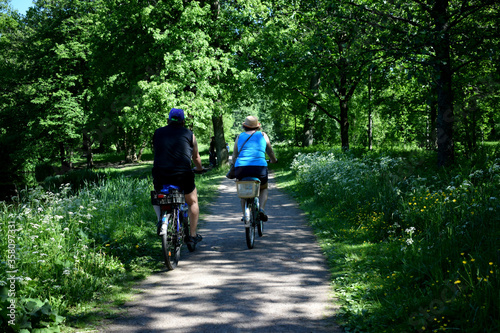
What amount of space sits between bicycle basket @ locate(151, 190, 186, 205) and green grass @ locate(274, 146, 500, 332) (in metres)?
2.32

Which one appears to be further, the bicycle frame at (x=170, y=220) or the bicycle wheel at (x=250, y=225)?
the bicycle wheel at (x=250, y=225)

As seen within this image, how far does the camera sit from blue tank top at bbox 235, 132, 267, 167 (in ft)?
21.4

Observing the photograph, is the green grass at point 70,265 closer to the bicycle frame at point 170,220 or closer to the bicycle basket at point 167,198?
the bicycle frame at point 170,220

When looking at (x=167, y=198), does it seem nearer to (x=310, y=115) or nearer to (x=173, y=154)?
(x=173, y=154)

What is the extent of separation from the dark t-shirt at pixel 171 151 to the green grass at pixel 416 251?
8.43ft

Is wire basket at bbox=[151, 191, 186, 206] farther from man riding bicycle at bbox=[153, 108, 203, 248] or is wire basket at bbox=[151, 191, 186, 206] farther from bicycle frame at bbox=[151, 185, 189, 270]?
man riding bicycle at bbox=[153, 108, 203, 248]

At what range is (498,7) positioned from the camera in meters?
10.1

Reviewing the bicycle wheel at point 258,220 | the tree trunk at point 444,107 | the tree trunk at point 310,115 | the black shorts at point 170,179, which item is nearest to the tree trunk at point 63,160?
the tree trunk at point 310,115

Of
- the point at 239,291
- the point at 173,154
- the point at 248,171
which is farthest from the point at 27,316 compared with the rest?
the point at 248,171

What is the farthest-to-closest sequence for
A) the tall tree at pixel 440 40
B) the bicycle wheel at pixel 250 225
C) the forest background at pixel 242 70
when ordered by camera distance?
the forest background at pixel 242 70 → the tall tree at pixel 440 40 → the bicycle wheel at pixel 250 225

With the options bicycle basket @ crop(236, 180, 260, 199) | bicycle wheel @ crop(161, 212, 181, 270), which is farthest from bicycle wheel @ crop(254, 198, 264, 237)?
bicycle wheel @ crop(161, 212, 181, 270)

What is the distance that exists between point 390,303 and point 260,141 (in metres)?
3.53

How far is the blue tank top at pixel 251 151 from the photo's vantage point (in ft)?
21.4

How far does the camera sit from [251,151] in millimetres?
6551
